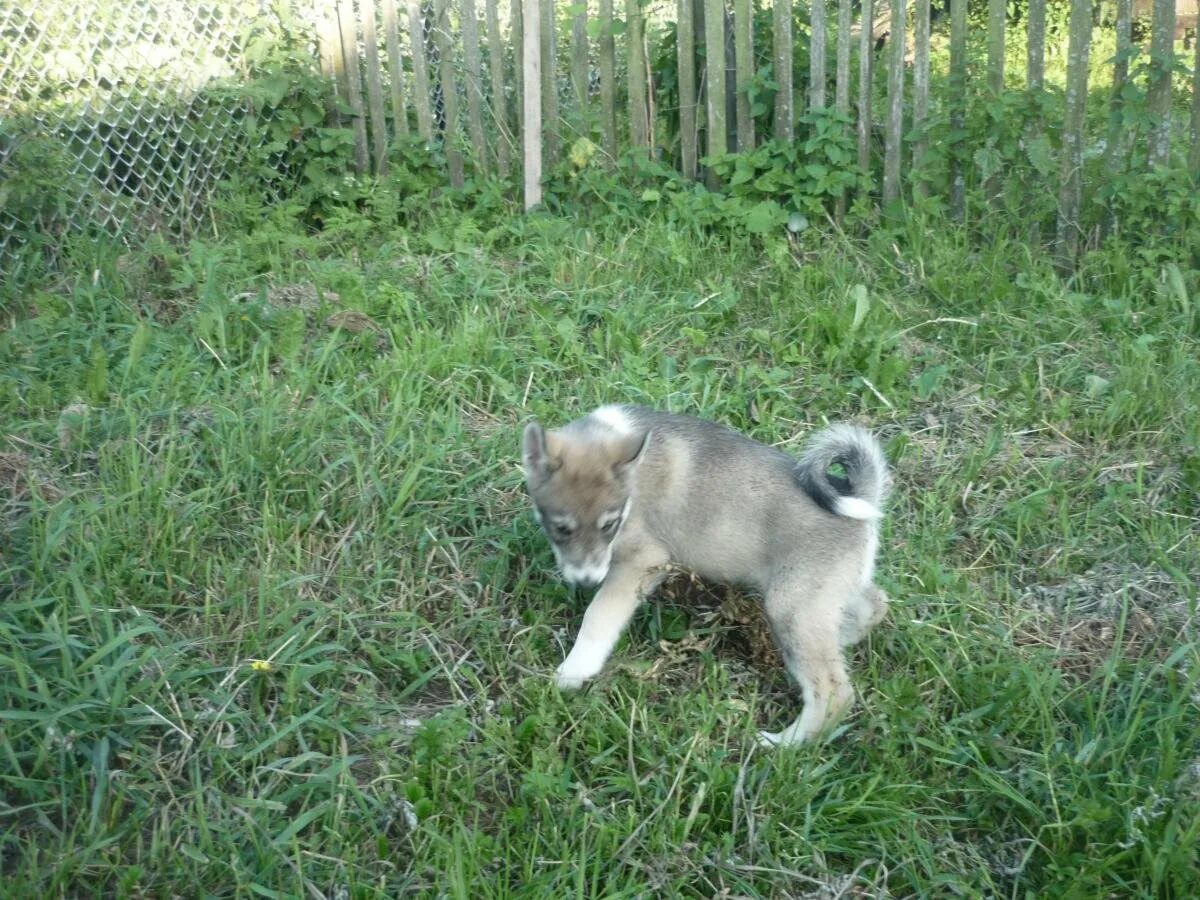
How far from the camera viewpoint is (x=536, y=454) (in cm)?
379

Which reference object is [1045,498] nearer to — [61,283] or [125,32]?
[61,283]

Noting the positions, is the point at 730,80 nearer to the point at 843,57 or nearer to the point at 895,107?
the point at 843,57

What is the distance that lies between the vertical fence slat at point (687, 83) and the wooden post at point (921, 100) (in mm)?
1294

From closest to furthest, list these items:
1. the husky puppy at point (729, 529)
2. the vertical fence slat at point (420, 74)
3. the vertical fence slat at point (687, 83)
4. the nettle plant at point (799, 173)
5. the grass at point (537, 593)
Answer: the grass at point (537, 593) < the husky puppy at point (729, 529) < the nettle plant at point (799, 173) < the vertical fence slat at point (687, 83) < the vertical fence slat at point (420, 74)

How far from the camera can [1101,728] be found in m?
3.58

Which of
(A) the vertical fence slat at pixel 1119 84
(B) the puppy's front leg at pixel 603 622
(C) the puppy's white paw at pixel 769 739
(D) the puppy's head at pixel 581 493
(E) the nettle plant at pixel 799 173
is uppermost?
(A) the vertical fence slat at pixel 1119 84

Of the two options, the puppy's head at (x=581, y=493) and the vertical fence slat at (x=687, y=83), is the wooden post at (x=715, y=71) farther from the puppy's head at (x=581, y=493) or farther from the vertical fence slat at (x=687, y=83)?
the puppy's head at (x=581, y=493)

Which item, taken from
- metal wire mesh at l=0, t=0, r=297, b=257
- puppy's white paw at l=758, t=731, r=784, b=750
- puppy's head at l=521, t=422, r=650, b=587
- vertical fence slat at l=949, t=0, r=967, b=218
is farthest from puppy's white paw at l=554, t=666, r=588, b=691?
vertical fence slat at l=949, t=0, r=967, b=218

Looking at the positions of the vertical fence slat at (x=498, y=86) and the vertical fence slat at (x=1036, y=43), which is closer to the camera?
the vertical fence slat at (x=1036, y=43)

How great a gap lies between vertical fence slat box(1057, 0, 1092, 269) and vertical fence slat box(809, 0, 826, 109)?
131 cm

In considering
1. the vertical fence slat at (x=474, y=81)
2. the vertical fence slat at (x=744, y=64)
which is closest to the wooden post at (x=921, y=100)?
the vertical fence slat at (x=744, y=64)

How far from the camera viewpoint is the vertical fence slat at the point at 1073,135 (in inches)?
251

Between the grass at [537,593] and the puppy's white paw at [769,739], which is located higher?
the grass at [537,593]

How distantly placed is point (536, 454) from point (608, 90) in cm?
409
